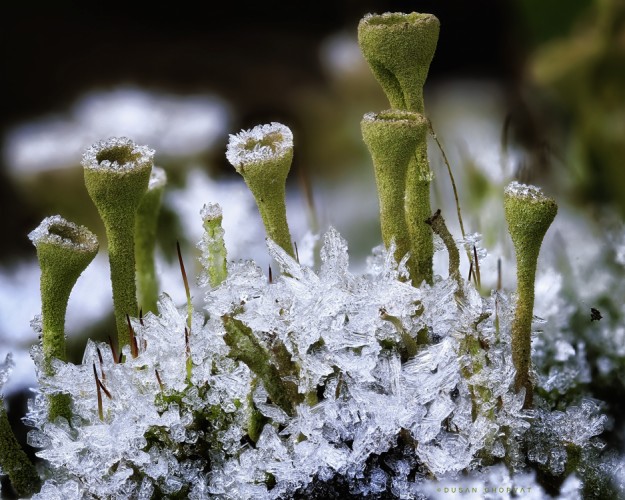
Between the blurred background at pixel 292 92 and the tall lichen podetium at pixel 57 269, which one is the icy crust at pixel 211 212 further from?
the blurred background at pixel 292 92

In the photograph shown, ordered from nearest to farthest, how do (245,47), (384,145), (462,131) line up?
(384,145) < (462,131) < (245,47)

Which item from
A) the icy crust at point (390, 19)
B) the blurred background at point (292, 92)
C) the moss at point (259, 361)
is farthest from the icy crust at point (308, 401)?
the blurred background at point (292, 92)

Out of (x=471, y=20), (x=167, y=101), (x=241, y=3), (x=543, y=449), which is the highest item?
(x=241, y=3)

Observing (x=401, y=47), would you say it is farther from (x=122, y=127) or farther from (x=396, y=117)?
(x=122, y=127)

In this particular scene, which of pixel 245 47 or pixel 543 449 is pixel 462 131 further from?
pixel 543 449

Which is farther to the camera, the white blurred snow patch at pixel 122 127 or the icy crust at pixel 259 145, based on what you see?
the white blurred snow patch at pixel 122 127

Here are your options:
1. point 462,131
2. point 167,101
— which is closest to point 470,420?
point 462,131

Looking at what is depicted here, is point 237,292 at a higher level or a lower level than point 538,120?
lower

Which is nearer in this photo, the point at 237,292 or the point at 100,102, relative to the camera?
the point at 237,292

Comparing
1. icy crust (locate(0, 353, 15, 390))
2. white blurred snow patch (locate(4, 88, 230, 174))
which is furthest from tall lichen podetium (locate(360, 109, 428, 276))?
white blurred snow patch (locate(4, 88, 230, 174))
